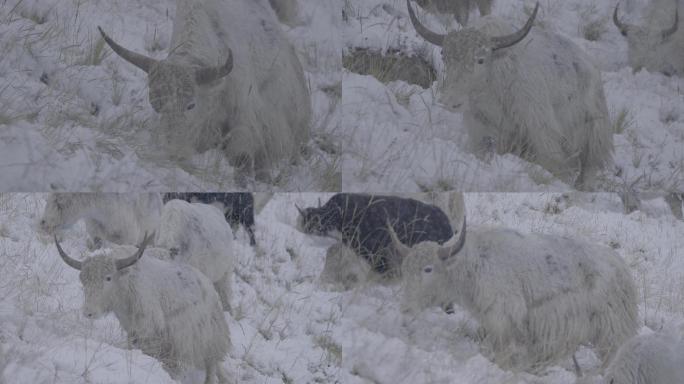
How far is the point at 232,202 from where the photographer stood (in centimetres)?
407

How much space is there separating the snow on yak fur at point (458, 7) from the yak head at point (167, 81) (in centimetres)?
92

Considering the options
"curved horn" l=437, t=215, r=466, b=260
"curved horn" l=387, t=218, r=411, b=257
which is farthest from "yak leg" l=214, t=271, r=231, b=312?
"curved horn" l=437, t=215, r=466, b=260

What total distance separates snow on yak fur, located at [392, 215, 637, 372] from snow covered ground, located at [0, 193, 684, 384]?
50 millimetres

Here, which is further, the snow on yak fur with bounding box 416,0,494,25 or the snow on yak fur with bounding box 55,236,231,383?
the snow on yak fur with bounding box 416,0,494,25

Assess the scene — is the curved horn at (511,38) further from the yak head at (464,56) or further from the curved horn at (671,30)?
the curved horn at (671,30)

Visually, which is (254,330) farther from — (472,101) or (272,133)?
(472,101)

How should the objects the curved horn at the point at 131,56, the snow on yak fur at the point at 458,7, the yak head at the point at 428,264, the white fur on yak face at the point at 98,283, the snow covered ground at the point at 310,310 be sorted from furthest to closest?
1. the snow on yak fur at the point at 458,7
2. the yak head at the point at 428,264
3. the curved horn at the point at 131,56
4. the white fur on yak face at the point at 98,283
5. the snow covered ground at the point at 310,310

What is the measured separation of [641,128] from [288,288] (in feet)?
4.94

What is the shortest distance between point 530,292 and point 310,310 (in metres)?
0.82

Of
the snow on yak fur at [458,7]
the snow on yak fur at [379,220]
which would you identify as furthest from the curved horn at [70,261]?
the snow on yak fur at [458,7]

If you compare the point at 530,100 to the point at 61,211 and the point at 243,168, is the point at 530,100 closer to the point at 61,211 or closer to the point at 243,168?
the point at 243,168

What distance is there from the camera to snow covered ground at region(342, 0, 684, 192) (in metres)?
4.13

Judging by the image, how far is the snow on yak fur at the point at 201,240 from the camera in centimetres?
404

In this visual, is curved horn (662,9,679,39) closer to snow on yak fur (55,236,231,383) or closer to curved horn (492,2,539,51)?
curved horn (492,2,539,51)
